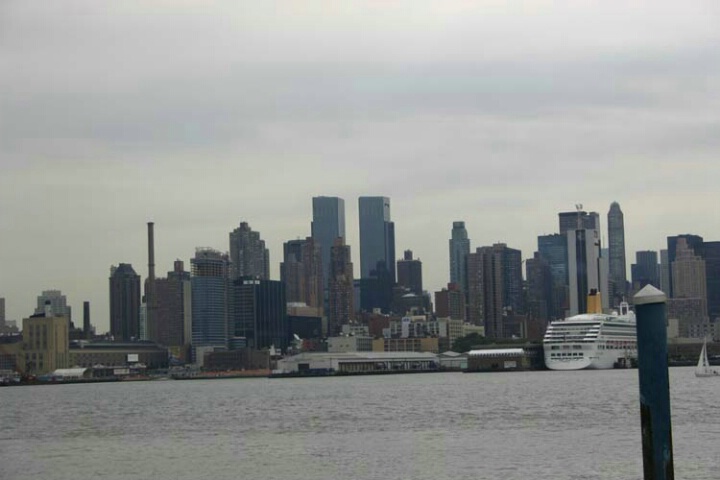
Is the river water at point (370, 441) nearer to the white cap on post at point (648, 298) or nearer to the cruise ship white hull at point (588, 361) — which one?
the white cap on post at point (648, 298)

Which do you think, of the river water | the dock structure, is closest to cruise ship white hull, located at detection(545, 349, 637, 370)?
the river water

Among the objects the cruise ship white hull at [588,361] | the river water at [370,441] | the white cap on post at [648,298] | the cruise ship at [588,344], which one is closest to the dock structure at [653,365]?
the white cap on post at [648,298]

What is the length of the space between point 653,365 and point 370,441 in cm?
3345

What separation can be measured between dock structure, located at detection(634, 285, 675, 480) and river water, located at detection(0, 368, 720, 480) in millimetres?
17384

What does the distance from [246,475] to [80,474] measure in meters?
5.99

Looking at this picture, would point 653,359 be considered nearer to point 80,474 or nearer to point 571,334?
point 80,474

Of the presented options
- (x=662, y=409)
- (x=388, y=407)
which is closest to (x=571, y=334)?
(x=388, y=407)

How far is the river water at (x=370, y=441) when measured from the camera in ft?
138

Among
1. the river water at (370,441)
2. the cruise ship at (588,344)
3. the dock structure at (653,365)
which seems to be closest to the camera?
the dock structure at (653,365)

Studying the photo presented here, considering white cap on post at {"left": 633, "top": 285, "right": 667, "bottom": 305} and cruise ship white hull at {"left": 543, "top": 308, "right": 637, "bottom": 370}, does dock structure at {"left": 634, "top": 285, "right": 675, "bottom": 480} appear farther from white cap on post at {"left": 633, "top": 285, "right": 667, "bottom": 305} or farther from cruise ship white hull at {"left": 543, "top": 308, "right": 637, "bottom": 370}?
cruise ship white hull at {"left": 543, "top": 308, "right": 637, "bottom": 370}

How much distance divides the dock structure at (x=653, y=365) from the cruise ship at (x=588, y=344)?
510ft

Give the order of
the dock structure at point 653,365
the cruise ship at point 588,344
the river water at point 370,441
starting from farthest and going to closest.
Result: 1. the cruise ship at point 588,344
2. the river water at point 370,441
3. the dock structure at point 653,365

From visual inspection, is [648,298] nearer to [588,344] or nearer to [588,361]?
[588,344]

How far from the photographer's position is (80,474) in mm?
44344
